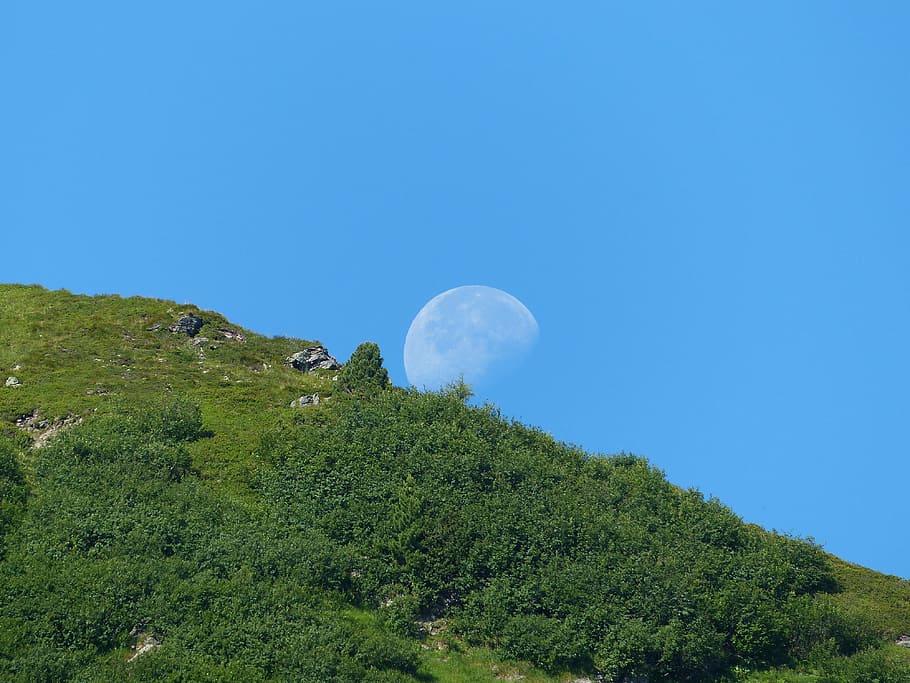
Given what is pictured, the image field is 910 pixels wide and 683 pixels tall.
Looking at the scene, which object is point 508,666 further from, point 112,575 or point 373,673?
point 112,575

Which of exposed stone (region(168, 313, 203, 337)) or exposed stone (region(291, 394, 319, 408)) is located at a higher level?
exposed stone (region(168, 313, 203, 337))

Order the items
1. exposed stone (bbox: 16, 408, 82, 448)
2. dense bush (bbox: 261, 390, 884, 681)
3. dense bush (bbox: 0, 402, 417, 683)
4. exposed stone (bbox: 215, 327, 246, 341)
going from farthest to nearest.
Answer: exposed stone (bbox: 215, 327, 246, 341) < exposed stone (bbox: 16, 408, 82, 448) < dense bush (bbox: 261, 390, 884, 681) < dense bush (bbox: 0, 402, 417, 683)

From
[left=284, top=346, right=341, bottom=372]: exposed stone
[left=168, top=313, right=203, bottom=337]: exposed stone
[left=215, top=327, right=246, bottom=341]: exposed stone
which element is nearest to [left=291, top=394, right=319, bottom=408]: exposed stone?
[left=284, top=346, right=341, bottom=372]: exposed stone

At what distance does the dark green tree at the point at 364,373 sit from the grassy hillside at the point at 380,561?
4.49 m

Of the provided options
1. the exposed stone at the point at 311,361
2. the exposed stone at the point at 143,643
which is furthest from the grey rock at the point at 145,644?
the exposed stone at the point at 311,361

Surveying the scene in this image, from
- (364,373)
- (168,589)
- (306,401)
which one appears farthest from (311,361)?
(168,589)

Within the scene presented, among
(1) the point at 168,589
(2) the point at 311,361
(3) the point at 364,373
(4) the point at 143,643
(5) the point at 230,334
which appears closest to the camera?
(4) the point at 143,643

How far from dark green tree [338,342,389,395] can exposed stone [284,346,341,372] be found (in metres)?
5.83

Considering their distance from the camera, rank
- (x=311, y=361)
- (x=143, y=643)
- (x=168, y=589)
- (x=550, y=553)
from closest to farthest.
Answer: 1. (x=143, y=643)
2. (x=168, y=589)
3. (x=550, y=553)
4. (x=311, y=361)

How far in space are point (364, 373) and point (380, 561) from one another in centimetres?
2228

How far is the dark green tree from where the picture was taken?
55.7 m

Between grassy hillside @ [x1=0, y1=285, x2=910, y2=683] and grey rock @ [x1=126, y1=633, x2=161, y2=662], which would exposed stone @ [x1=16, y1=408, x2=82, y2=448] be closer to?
grassy hillside @ [x1=0, y1=285, x2=910, y2=683]

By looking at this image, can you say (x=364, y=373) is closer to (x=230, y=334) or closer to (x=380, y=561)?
(x=230, y=334)

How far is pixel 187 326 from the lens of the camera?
2581 inches
